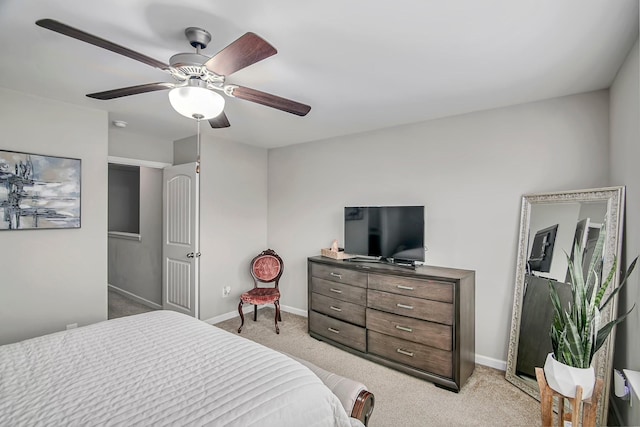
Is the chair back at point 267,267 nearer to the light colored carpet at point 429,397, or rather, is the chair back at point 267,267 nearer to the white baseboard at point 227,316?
the white baseboard at point 227,316

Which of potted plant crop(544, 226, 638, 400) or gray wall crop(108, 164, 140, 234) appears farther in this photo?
gray wall crop(108, 164, 140, 234)

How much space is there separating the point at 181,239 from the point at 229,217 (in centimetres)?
67

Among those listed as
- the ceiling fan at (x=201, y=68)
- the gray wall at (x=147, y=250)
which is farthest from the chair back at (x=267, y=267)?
the ceiling fan at (x=201, y=68)

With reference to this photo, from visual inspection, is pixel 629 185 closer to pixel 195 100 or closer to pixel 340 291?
pixel 340 291

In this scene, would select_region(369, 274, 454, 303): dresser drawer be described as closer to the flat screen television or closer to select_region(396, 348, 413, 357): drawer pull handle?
the flat screen television

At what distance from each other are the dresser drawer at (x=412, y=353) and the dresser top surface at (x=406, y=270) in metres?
0.62

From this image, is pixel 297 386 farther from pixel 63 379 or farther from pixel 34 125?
pixel 34 125

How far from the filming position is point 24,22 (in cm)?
162

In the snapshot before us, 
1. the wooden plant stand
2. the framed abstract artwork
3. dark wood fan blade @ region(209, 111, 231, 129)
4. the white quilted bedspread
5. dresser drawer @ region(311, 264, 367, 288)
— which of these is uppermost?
dark wood fan blade @ region(209, 111, 231, 129)

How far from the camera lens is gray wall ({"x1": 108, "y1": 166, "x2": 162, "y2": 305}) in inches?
178

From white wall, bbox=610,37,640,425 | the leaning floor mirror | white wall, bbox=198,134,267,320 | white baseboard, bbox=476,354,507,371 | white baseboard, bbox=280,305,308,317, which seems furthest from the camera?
white baseboard, bbox=280,305,308,317

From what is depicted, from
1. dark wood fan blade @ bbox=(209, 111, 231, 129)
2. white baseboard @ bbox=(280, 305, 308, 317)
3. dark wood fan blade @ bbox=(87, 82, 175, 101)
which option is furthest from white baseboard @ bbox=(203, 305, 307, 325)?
dark wood fan blade @ bbox=(87, 82, 175, 101)

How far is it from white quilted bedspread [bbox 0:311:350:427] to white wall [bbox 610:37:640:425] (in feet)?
5.82

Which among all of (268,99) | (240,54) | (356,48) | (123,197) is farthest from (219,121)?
(123,197)
